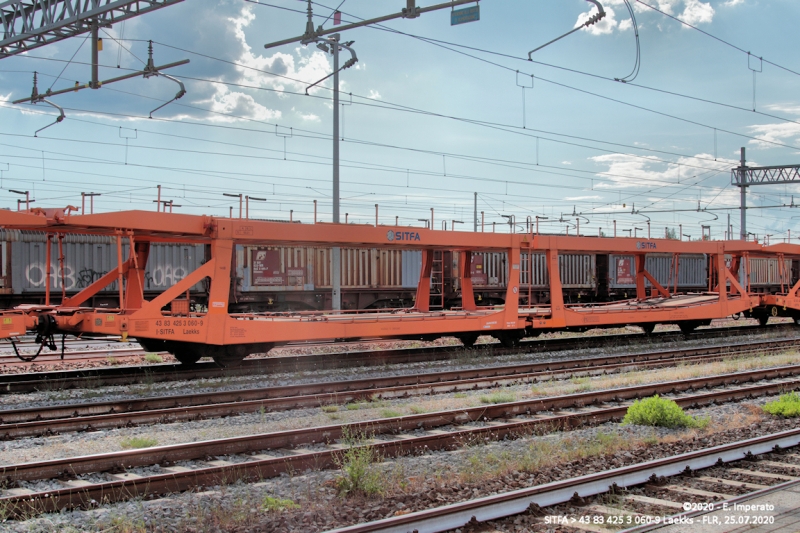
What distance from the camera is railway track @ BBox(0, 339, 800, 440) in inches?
313

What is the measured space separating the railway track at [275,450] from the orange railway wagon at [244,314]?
454cm

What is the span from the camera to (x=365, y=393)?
9.92 m

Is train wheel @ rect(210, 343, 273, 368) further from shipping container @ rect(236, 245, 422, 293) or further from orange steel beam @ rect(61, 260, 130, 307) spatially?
shipping container @ rect(236, 245, 422, 293)

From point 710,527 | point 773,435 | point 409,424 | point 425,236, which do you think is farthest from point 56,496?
point 425,236

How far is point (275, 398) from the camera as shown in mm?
9500

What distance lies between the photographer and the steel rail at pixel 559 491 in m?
4.57

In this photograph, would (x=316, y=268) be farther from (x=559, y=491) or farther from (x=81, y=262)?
(x=559, y=491)

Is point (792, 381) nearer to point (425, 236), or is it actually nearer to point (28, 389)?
point (425, 236)

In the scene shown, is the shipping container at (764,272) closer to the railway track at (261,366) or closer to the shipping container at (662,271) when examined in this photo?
the shipping container at (662,271)

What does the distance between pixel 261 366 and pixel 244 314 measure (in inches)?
49.1

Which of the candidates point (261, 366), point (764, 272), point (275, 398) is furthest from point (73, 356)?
point (764, 272)

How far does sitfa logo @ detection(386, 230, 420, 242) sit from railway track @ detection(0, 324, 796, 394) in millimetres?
2760

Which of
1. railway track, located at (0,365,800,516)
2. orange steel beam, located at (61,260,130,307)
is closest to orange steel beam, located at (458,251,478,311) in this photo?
railway track, located at (0,365,800,516)

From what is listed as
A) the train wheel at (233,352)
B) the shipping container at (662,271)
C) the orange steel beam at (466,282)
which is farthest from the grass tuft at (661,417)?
the shipping container at (662,271)
